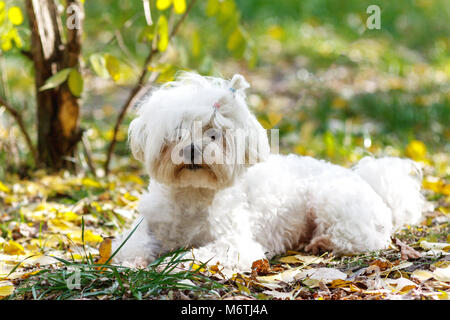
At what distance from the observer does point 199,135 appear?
9.59 ft

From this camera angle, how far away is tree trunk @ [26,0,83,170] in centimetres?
436

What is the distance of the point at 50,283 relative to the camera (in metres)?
2.67

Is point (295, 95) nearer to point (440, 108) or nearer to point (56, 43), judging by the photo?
point (440, 108)

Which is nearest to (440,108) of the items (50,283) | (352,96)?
(352,96)

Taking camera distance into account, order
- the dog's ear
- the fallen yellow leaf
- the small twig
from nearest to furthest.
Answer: the dog's ear
the fallen yellow leaf
the small twig

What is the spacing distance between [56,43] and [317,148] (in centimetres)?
277

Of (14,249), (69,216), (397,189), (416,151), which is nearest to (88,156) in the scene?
(69,216)

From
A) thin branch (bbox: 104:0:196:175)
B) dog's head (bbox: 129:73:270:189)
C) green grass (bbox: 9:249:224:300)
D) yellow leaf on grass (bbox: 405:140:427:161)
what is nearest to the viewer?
green grass (bbox: 9:249:224:300)

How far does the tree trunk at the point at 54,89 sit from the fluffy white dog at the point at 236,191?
133 centimetres

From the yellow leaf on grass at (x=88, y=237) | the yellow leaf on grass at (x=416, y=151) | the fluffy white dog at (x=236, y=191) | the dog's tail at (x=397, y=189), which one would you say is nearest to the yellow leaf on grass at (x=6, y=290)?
the fluffy white dog at (x=236, y=191)

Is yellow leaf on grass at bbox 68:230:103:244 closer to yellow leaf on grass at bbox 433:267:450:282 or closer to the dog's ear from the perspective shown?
the dog's ear

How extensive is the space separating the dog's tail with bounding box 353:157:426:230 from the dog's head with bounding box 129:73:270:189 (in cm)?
115

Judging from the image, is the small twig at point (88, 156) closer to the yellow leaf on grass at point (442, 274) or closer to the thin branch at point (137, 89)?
the thin branch at point (137, 89)

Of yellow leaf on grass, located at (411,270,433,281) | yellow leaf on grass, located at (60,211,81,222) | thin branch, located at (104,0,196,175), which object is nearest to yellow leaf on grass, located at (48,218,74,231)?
yellow leaf on grass, located at (60,211,81,222)
